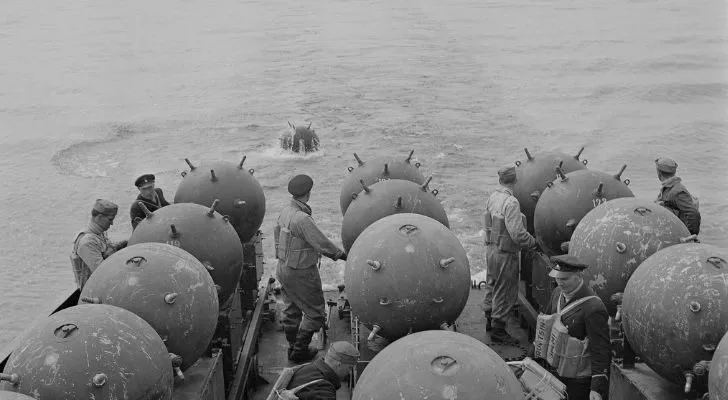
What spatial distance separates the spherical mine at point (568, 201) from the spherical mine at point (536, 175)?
2.31ft

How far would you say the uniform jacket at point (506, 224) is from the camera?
969 cm

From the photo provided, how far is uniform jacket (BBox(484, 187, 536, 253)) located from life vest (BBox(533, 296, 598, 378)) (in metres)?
2.17

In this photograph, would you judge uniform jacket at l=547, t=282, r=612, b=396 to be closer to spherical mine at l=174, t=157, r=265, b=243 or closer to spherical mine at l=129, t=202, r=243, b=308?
spherical mine at l=129, t=202, r=243, b=308

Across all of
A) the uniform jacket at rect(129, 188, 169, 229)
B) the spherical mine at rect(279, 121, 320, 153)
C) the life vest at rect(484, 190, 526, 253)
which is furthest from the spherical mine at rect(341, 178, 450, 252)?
the spherical mine at rect(279, 121, 320, 153)

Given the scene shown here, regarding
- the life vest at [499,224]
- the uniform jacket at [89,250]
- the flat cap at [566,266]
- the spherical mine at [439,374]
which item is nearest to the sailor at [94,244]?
the uniform jacket at [89,250]

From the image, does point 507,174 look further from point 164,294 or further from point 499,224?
point 164,294

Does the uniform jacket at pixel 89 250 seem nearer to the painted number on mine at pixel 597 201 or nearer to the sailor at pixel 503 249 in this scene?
the sailor at pixel 503 249

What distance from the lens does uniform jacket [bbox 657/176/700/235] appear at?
32.3 feet

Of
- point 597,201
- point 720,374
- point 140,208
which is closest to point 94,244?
point 140,208

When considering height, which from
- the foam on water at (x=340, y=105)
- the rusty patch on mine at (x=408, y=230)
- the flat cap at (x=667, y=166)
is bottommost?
the foam on water at (x=340, y=105)

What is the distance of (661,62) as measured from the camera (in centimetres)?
3912

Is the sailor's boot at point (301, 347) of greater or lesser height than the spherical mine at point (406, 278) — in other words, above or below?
below

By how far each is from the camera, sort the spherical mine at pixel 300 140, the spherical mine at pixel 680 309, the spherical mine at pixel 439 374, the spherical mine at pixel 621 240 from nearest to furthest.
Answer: the spherical mine at pixel 439 374, the spherical mine at pixel 680 309, the spherical mine at pixel 621 240, the spherical mine at pixel 300 140

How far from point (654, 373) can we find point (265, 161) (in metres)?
19.1
